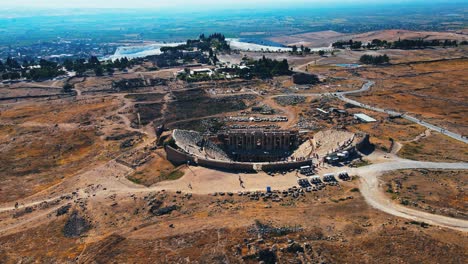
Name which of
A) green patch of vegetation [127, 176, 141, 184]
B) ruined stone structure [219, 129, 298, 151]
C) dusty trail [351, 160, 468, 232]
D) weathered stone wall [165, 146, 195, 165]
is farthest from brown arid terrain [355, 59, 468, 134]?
green patch of vegetation [127, 176, 141, 184]

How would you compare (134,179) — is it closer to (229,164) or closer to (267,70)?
(229,164)

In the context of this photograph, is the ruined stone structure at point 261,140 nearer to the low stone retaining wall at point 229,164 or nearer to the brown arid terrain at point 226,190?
the brown arid terrain at point 226,190

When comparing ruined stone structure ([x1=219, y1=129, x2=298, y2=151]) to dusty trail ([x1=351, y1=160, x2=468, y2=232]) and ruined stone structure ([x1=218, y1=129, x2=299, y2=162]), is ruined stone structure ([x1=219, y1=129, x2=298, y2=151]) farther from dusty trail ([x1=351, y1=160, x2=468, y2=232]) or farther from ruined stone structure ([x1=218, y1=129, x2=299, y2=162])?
dusty trail ([x1=351, y1=160, x2=468, y2=232])

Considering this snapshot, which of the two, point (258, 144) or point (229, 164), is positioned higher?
point (229, 164)

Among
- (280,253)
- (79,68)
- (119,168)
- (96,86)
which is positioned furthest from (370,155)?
(79,68)

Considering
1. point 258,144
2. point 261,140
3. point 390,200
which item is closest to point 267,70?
point 261,140

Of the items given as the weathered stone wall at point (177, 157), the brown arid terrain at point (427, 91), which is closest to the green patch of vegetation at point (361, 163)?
the weathered stone wall at point (177, 157)
